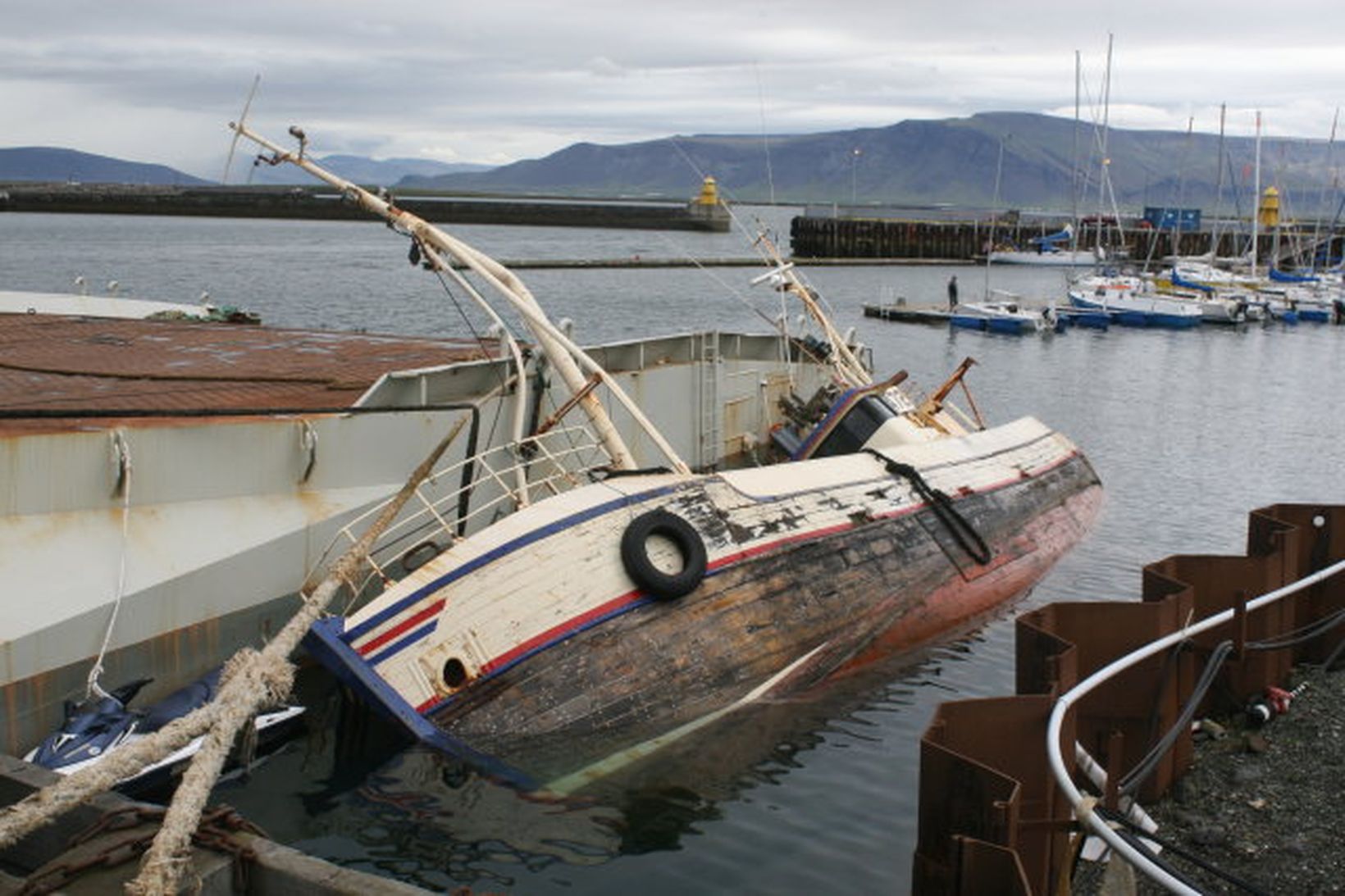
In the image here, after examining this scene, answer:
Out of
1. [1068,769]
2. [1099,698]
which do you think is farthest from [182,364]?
[1068,769]

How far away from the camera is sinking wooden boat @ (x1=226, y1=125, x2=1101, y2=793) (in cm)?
1327

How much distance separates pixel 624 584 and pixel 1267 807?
6386 millimetres

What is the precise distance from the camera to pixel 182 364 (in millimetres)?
21375

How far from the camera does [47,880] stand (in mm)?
6668

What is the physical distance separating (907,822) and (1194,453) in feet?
90.5

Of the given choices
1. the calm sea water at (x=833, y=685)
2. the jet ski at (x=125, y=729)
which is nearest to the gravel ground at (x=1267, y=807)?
the calm sea water at (x=833, y=685)

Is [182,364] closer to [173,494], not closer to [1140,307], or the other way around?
[173,494]

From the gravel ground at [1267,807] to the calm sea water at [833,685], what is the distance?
8.06 feet

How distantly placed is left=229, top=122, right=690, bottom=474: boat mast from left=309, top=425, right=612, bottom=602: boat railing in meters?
0.36

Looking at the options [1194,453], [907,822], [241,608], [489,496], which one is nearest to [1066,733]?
→ [907,822]

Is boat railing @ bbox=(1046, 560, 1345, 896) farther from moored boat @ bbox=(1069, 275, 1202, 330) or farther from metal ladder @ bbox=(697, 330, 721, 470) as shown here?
moored boat @ bbox=(1069, 275, 1202, 330)

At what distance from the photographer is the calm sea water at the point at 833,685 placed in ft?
39.6

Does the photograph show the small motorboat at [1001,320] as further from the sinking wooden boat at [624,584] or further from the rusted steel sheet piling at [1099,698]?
the rusted steel sheet piling at [1099,698]

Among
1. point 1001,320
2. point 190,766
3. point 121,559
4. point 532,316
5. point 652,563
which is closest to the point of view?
point 190,766
